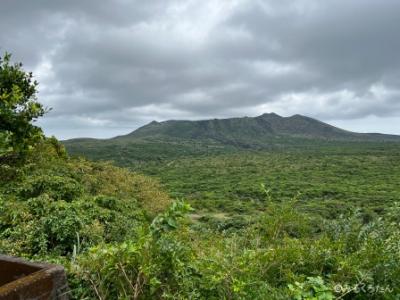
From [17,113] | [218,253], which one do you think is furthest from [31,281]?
[17,113]

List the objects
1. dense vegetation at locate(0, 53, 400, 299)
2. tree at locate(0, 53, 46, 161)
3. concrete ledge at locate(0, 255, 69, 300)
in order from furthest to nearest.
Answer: tree at locate(0, 53, 46, 161)
dense vegetation at locate(0, 53, 400, 299)
concrete ledge at locate(0, 255, 69, 300)

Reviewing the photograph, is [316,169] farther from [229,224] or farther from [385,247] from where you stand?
[385,247]

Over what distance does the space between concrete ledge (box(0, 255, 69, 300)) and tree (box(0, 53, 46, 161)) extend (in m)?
2.03

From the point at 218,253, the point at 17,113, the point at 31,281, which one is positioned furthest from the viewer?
the point at 17,113

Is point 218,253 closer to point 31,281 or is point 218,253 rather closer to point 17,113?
point 31,281

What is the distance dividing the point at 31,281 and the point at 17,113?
639 cm

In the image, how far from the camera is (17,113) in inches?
323

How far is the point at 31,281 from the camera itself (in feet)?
8.70

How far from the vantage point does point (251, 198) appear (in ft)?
117

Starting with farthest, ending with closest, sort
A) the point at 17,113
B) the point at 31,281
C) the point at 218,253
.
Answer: the point at 17,113
the point at 218,253
the point at 31,281

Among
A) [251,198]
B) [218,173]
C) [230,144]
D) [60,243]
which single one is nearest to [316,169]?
[218,173]

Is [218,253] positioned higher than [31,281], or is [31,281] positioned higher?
[31,281]

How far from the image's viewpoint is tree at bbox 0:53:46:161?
278 inches

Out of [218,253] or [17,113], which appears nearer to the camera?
[218,253]
